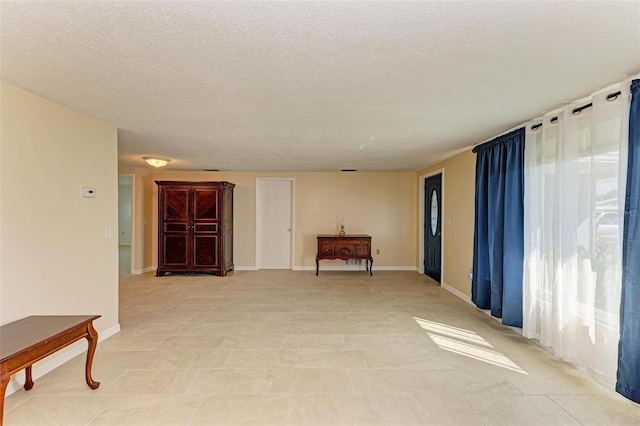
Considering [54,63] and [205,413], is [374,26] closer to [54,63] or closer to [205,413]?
[54,63]

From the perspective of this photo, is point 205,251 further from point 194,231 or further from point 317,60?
point 317,60

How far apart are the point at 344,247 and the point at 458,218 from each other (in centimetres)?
230

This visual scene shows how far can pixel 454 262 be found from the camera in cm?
471

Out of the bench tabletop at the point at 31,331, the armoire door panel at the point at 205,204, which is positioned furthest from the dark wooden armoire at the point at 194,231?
the bench tabletop at the point at 31,331

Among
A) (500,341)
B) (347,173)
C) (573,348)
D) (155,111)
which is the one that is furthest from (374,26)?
(347,173)

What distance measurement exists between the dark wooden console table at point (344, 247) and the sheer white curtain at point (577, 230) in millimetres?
3257

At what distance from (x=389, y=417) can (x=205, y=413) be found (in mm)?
1203

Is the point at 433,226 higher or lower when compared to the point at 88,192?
lower

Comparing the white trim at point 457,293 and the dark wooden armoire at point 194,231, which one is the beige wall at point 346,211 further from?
the white trim at point 457,293

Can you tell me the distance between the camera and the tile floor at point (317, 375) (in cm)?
187

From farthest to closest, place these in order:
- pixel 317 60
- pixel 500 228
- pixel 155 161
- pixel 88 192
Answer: pixel 155 161 < pixel 500 228 < pixel 88 192 < pixel 317 60

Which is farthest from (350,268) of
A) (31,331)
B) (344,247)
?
(31,331)

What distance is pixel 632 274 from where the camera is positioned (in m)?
1.85

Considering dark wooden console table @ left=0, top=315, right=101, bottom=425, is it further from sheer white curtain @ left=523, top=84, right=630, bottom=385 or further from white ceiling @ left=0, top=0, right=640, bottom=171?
sheer white curtain @ left=523, top=84, right=630, bottom=385
